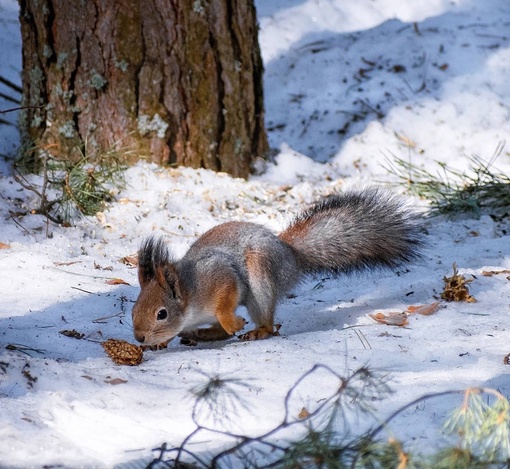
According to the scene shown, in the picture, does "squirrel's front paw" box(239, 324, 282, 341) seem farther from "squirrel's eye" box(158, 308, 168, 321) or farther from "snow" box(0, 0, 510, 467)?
"squirrel's eye" box(158, 308, 168, 321)

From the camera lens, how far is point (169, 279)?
311 cm

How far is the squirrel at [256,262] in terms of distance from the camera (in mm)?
3096

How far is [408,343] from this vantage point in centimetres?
305

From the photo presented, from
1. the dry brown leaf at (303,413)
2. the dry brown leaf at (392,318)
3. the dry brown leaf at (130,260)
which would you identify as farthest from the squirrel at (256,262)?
the dry brown leaf at (303,413)

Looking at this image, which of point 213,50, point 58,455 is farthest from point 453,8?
point 58,455

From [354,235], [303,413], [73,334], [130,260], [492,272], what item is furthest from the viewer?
[130,260]

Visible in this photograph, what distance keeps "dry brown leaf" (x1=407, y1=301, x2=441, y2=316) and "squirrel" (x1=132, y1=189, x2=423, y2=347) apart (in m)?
0.22

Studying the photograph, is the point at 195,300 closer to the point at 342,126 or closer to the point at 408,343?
the point at 408,343

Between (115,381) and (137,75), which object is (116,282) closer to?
(115,381)

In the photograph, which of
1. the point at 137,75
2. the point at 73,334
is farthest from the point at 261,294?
the point at 137,75

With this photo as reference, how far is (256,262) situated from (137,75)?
1953 mm

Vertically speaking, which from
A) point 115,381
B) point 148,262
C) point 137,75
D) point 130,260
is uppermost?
point 137,75

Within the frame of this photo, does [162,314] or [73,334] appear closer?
[162,314]

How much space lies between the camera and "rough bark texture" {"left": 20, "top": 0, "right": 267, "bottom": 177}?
4.75 metres
